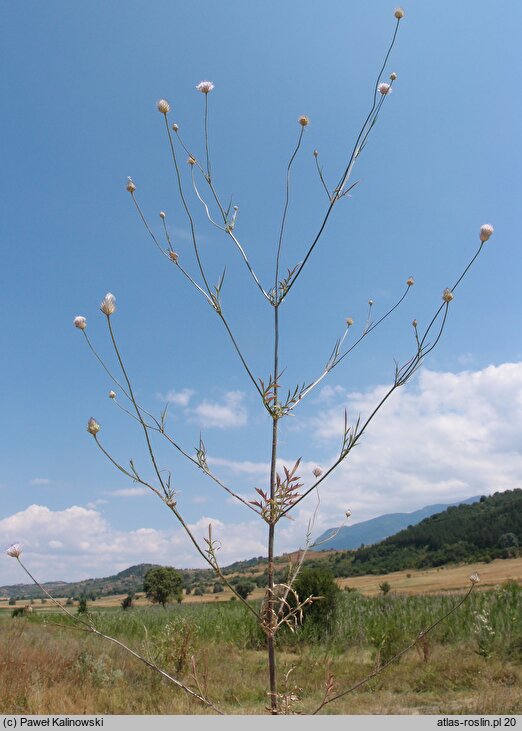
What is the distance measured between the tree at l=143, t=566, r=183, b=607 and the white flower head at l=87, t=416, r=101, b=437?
124 ft

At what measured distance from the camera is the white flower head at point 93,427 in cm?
146

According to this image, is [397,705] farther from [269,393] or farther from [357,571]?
[357,571]

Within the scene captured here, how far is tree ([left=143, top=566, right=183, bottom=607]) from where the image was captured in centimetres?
3553

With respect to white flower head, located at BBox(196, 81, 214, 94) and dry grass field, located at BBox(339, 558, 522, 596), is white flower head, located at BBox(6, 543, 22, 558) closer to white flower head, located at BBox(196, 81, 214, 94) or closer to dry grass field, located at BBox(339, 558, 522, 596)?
white flower head, located at BBox(196, 81, 214, 94)

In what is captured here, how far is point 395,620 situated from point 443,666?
4197mm

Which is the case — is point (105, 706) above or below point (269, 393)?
below

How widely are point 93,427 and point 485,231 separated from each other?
4.44ft

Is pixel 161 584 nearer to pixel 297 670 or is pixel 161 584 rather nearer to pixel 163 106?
pixel 297 670

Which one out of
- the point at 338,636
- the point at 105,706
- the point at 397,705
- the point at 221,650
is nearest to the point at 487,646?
the point at 397,705

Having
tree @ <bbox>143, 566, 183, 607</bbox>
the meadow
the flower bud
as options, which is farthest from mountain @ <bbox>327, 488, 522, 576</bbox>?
the flower bud

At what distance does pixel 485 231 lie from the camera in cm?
159

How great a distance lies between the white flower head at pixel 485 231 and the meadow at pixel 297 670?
4.32 meters

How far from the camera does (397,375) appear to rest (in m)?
1.60

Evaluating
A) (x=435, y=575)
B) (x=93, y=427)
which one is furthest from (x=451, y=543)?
(x=93, y=427)
